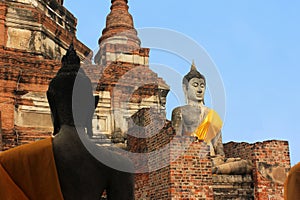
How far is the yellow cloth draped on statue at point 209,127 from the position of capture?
11.9 meters

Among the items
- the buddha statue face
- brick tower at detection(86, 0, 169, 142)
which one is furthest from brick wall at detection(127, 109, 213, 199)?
brick tower at detection(86, 0, 169, 142)

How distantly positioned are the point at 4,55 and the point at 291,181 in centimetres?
1243

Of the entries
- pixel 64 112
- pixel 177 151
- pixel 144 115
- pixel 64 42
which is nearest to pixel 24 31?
pixel 64 42

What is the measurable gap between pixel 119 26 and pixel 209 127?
9.14 meters

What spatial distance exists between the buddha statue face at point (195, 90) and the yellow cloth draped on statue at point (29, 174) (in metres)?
9.08

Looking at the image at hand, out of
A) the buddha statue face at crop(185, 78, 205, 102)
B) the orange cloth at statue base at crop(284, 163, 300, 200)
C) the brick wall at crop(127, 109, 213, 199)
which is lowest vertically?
the orange cloth at statue base at crop(284, 163, 300, 200)

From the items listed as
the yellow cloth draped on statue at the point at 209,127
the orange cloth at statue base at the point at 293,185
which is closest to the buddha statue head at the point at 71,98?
the orange cloth at statue base at the point at 293,185

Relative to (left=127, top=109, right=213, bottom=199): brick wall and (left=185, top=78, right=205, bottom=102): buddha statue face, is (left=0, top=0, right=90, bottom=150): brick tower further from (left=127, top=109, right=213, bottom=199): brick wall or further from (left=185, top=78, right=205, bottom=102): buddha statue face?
(left=185, top=78, right=205, bottom=102): buddha statue face

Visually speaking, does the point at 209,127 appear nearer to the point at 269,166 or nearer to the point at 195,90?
the point at 195,90

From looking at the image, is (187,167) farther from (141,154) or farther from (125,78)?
(125,78)

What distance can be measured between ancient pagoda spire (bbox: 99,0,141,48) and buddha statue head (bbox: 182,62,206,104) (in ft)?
21.8

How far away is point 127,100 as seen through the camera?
1734cm

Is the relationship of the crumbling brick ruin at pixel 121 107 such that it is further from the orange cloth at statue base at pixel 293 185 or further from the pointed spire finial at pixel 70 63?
the pointed spire finial at pixel 70 63

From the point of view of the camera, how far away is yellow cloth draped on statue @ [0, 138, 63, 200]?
343cm
